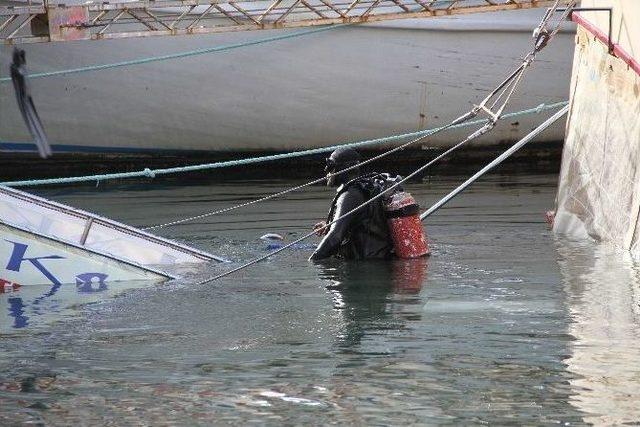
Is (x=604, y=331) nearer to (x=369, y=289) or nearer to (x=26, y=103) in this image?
(x=369, y=289)

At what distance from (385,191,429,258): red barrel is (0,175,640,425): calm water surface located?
0.61 ft

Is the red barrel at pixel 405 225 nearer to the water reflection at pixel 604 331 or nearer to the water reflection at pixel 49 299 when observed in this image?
the water reflection at pixel 604 331

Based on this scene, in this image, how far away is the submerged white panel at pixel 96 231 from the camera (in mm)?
11180

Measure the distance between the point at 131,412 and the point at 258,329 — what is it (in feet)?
6.22

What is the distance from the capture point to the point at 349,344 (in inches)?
315

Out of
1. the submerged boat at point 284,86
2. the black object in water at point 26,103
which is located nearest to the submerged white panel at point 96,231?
the black object in water at point 26,103

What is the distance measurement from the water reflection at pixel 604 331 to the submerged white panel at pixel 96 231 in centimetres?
296

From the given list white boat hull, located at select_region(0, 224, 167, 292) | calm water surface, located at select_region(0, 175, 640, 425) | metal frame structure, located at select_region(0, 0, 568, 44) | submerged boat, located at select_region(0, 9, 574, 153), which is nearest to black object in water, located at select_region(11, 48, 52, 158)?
submerged boat, located at select_region(0, 9, 574, 153)

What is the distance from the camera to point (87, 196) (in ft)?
57.3

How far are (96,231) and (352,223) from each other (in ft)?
7.00

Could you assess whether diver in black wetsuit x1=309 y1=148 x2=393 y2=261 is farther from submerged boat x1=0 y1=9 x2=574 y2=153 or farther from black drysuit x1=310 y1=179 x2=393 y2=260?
submerged boat x1=0 y1=9 x2=574 y2=153

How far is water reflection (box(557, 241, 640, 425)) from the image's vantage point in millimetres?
6613

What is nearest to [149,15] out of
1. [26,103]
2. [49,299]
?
[26,103]

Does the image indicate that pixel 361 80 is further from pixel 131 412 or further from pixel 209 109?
pixel 131 412
